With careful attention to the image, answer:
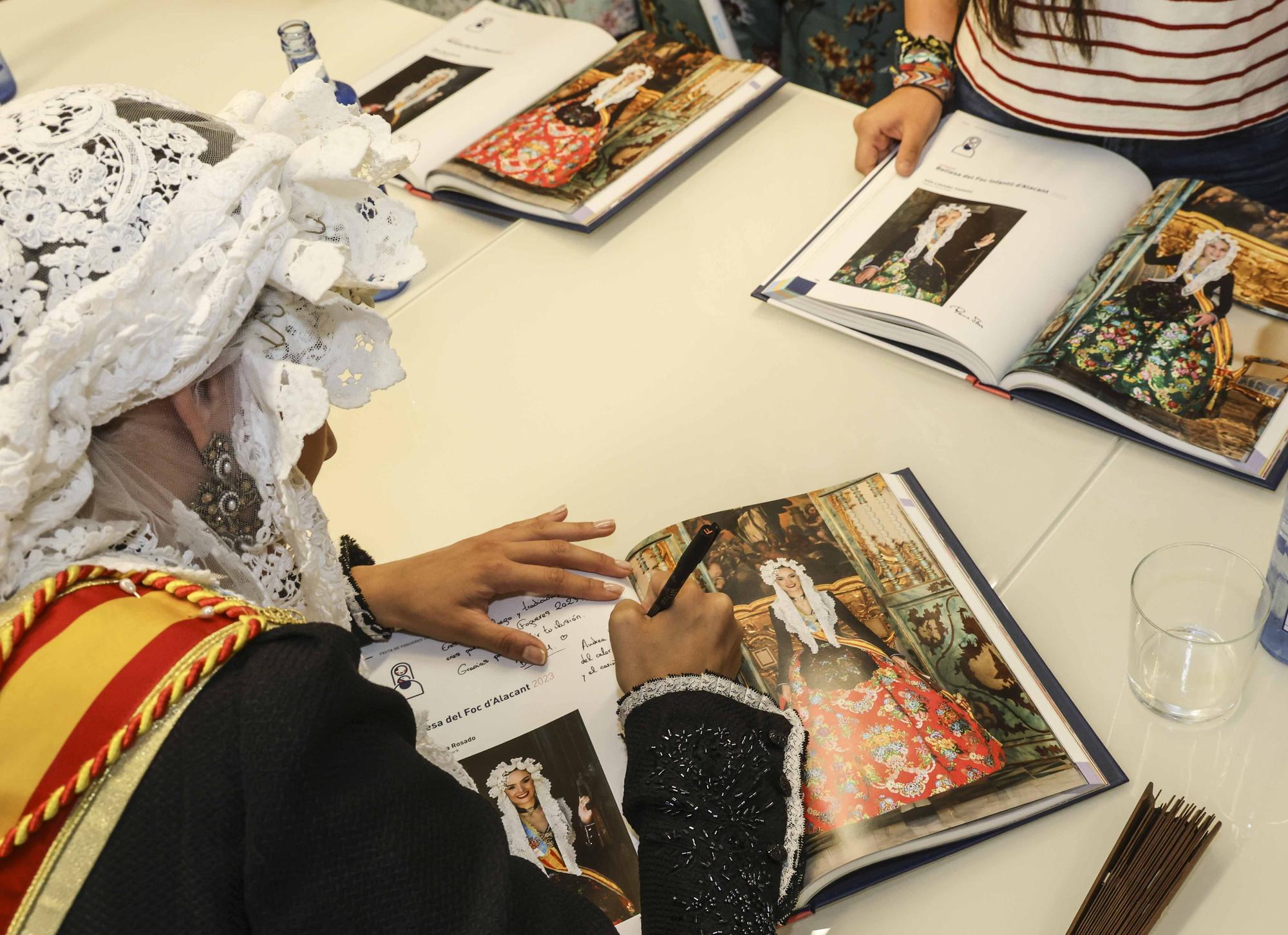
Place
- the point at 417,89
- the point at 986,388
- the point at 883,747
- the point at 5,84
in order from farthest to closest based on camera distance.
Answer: the point at 5,84 < the point at 417,89 < the point at 986,388 < the point at 883,747

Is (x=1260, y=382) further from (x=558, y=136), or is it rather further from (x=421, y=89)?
(x=421, y=89)

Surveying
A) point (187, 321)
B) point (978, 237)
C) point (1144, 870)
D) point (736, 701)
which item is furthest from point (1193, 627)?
point (187, 321)

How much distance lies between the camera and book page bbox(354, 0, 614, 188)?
140cm

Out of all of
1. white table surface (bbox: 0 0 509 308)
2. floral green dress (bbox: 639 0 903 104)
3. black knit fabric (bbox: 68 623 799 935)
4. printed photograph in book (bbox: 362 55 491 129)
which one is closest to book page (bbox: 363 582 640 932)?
black knit fabric (bbox: 68 623 799 935)

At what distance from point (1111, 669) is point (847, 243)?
535mm

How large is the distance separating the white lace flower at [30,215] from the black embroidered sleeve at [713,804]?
1.55ft

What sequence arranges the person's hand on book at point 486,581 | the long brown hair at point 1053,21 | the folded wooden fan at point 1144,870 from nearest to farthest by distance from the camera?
the folded wooden fan at point 1144,870 → the person's hand on book at point 486,581 → the long brown hair at point 1053,21

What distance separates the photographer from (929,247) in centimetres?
107

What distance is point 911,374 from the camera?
1.03m

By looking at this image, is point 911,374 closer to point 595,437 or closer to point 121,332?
point 595,437

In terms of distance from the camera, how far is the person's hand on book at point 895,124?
47.6 inches

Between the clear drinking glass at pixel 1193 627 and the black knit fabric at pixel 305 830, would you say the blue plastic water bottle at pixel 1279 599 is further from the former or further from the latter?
the black knit fabric at pixel 305 830

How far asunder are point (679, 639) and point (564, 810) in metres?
0.15

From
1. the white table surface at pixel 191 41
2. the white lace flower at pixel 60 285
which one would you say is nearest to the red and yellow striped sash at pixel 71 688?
the white lace flower at pixel 60 285
